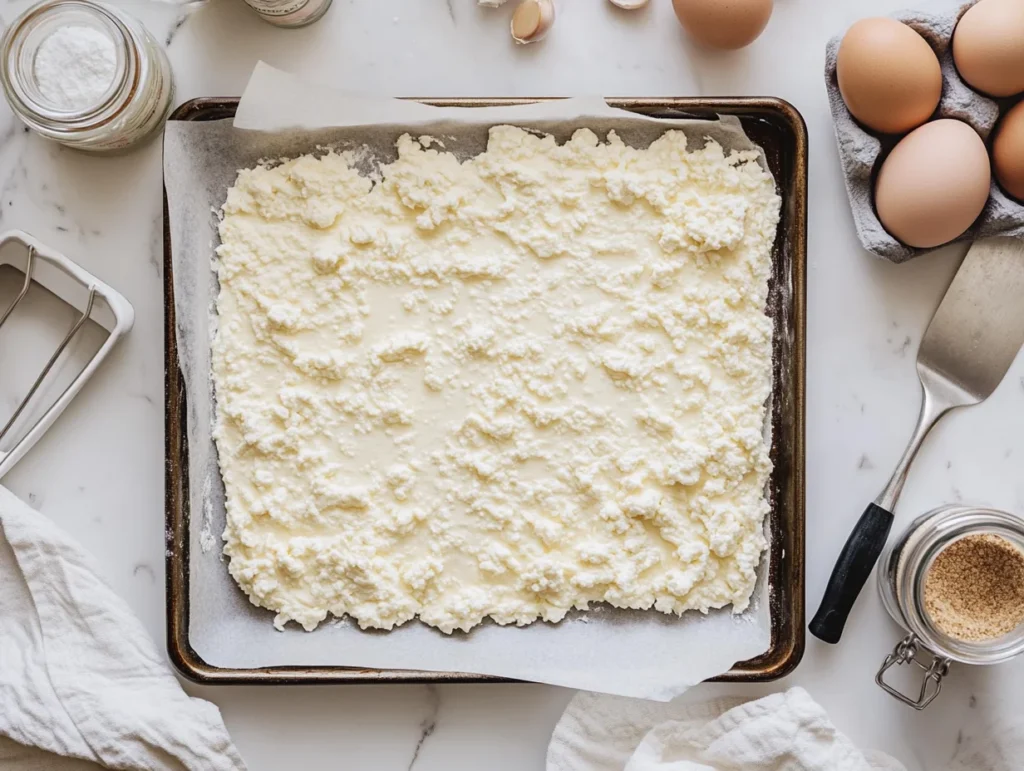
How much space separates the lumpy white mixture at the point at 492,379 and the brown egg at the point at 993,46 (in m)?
0.27

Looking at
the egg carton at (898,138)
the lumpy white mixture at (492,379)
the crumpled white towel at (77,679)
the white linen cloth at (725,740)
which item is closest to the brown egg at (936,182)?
the egg carton at (898,138)

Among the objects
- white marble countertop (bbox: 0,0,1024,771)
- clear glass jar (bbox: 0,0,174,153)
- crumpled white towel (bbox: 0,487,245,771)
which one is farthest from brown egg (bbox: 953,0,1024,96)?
crumpled white towel (bbox: 0,487,245,771)

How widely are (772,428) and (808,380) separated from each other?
4.0 inches

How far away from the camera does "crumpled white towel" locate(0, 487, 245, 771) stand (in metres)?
1.14

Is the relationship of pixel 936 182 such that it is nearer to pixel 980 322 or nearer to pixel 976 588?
pixel 980 322

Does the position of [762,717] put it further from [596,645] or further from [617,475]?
[617,475]

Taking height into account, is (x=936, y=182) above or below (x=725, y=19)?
below

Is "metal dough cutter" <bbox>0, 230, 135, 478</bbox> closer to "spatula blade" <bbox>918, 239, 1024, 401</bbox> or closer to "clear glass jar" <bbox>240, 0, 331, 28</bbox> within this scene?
"clear glass jar" <bbox>240, 0, 331, 28</bbox>

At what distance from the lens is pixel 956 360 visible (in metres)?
1.18

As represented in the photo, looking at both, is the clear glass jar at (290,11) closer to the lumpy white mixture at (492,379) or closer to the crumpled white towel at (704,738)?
the lumpy white mixture at (492,379)

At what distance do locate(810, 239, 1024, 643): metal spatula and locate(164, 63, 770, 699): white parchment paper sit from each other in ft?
0.33

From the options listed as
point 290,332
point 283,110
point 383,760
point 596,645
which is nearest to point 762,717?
point 596,645

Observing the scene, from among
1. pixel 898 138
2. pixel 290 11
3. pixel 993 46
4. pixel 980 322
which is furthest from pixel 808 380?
pixel 290 11

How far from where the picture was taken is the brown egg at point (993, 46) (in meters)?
1.05
